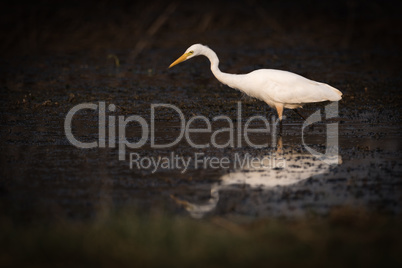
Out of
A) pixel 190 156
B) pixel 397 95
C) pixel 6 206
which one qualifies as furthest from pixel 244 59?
pixel 6 206

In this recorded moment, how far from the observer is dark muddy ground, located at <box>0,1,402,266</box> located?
6.31m

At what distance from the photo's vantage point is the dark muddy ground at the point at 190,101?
631 centimetres

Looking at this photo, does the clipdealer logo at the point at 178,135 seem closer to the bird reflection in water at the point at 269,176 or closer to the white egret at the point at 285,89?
the bird reflection in water at the point at 269,176

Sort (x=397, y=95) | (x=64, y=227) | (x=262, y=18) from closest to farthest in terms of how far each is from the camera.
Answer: (x=64, y=227) < (x=397, y=95) < (x=262, y=18)


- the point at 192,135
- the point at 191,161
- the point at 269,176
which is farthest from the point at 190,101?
the point at 269,176

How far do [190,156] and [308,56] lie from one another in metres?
10.7

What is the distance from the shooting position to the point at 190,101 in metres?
12.1

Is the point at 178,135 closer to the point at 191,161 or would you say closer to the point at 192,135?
the point at 192,135

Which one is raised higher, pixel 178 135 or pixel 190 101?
pixel 190 101

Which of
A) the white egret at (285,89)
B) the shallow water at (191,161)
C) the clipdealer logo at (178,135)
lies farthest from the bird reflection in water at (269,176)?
the white egret at (285,89)

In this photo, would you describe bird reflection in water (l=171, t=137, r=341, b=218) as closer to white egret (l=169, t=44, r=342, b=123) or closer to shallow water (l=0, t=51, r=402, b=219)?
shallow water (l=0, t=51, r=402, b=219)

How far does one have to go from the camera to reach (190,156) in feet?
26.6

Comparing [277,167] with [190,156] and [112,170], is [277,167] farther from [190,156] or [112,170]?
[112,170]

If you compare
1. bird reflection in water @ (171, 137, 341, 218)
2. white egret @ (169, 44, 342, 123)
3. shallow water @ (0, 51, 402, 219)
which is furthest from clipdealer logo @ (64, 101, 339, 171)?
white egret @ (169, 44, 342, 123)
